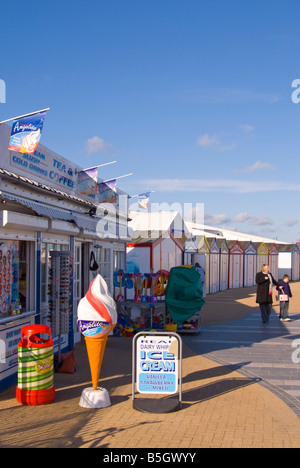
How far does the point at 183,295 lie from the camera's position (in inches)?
520

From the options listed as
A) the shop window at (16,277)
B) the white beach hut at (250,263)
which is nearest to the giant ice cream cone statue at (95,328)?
the shop window at (16,277)

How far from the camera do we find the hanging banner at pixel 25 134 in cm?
803

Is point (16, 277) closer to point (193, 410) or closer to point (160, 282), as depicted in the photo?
point (193, 410)

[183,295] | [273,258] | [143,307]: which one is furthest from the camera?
[273,258]

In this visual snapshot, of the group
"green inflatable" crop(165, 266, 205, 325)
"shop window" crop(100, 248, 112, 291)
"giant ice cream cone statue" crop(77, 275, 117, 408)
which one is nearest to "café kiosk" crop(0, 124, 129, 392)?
"shop window" crop(100, 248, 112, 291)

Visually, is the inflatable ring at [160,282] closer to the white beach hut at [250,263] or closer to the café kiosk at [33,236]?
the café kiosk at [33,236]

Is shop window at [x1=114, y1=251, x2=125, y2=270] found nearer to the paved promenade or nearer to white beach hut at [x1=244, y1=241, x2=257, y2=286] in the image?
the paved promenade

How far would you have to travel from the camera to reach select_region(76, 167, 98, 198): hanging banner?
12.6m

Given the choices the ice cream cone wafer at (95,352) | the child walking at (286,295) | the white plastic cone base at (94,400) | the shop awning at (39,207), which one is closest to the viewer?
the white plastic cone base at (94,400)

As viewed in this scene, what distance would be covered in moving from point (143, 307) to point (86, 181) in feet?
11.9

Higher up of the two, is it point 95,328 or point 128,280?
point 128,280

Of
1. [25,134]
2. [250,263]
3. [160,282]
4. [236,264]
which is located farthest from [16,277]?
[250,263]

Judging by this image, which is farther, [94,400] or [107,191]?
[107,191]

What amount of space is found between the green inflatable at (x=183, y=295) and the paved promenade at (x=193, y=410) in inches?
50.7
